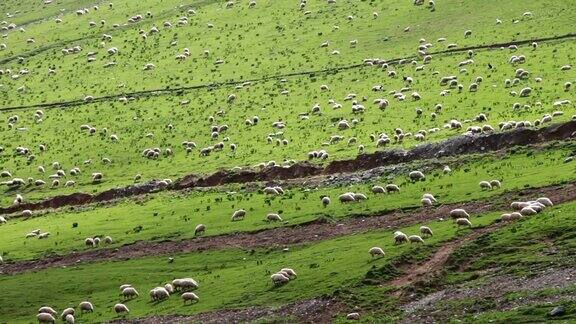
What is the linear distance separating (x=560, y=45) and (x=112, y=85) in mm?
42671

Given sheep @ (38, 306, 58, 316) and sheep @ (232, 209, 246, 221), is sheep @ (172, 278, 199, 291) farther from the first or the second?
sheep @ (232, 209, 246, 221)

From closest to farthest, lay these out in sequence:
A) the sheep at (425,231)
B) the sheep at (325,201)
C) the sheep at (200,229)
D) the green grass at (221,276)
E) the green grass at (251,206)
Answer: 1. the green grass at (221,276)
2. the sheep at (425,231)
3. the green grass at (251,206)
4. the sheep at (200,229)
5. the sheep at (325,201)

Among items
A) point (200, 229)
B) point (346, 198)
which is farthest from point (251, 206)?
point (346, 198)

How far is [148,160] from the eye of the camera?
8475cm

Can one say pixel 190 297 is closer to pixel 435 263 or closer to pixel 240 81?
pixel 435 263

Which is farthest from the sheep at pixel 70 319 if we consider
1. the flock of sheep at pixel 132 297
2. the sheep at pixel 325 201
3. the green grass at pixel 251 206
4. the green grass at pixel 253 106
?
the green grass at pixel 253 106

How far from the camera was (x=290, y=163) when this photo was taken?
2896 inches

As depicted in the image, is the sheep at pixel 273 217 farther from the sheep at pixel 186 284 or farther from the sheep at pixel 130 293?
the sheep at pixel 130 293

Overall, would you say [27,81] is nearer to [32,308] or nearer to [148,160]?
[148,160]

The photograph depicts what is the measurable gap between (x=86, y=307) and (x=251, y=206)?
49.4 feet

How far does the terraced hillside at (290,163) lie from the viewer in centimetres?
4559

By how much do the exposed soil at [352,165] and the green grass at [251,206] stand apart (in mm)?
2432

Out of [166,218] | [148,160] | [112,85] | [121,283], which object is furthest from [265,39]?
[121,283]

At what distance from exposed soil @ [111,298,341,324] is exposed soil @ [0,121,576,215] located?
24.2 metres
